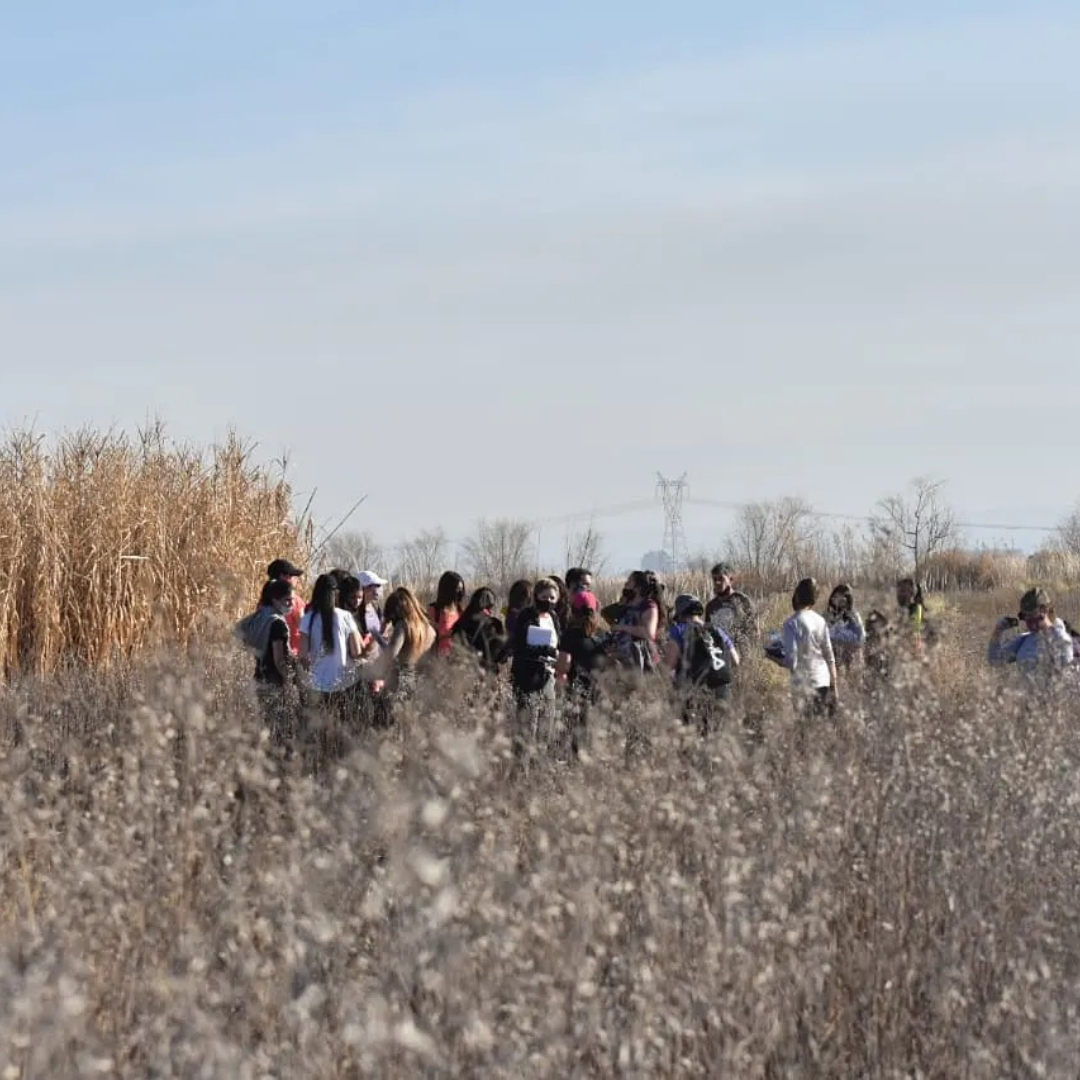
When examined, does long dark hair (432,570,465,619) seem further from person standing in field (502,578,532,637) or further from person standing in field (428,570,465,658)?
person standing in field (502,578,532,637)

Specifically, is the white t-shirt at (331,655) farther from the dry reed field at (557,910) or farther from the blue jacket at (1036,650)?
the blue jacket at (1036,650)

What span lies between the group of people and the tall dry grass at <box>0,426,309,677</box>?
139 inches

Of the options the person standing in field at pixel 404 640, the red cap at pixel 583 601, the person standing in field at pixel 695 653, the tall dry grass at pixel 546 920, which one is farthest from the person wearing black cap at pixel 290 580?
the tall dry grass at pixel 546 920

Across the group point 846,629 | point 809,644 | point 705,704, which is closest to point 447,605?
point 705,704

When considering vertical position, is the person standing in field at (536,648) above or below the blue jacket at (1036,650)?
above

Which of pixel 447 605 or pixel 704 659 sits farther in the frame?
pixel 447 605

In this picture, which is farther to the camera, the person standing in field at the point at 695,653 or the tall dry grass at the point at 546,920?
the person standing in field at the point at 695,653

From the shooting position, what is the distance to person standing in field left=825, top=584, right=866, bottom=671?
13336 millimetres

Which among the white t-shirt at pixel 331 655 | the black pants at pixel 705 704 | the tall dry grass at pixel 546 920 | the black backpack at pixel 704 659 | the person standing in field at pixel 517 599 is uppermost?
the person standing in field at pixel 517 599

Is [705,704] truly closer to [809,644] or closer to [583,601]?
[809,644]

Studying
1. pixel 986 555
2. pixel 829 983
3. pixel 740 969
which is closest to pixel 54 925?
pixel 740 969

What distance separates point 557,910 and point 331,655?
654 centimetres

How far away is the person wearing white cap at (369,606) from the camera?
11.9 meters

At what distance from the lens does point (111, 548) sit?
1566cm
